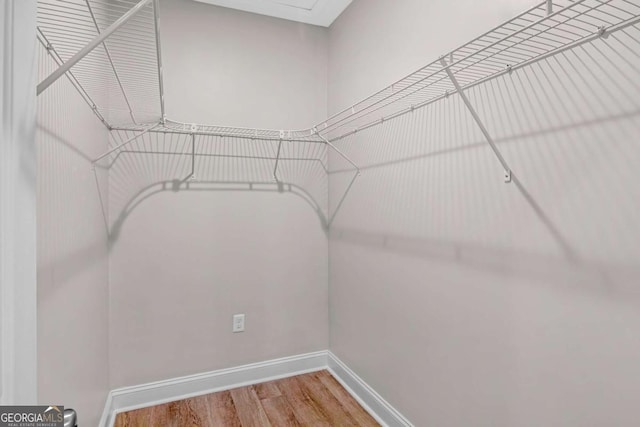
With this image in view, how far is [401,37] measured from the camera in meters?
1.66

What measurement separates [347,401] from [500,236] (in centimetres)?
140

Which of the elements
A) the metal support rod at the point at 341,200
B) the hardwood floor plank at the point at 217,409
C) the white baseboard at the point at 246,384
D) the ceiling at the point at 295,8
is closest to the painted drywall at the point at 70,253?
the white baseboard at the point at 246,384

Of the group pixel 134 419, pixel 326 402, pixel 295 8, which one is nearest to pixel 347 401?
pixel 326 402

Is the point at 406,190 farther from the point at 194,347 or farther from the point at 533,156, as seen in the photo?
the point at 194,347

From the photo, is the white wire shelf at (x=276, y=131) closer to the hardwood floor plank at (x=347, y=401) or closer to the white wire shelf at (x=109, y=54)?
the white wire shelf at (x=109, y=54)

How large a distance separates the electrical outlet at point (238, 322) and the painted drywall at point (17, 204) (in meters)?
1.60

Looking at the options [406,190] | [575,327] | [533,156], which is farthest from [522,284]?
[406,190]

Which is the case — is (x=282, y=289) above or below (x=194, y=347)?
above

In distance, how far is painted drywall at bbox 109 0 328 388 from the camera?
6.39ft

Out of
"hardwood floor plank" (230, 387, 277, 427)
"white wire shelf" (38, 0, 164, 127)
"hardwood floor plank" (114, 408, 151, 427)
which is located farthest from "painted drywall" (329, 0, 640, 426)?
"hardwood floor plank" (114, 408, 151, 427)

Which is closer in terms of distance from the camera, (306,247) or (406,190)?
(406,190)

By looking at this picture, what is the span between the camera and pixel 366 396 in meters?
1.95

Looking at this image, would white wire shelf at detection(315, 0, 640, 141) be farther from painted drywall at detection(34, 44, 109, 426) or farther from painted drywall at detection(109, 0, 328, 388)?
painted drywall at detection(34, 44, 109, 426)

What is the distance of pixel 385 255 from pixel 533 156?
906 millimetres
